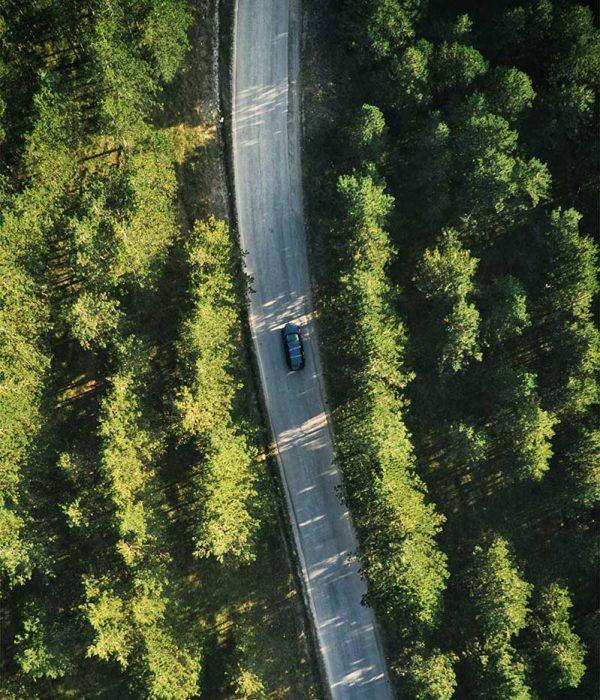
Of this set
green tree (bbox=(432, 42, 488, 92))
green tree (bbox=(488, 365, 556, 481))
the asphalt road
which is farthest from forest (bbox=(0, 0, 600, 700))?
the asphalt road

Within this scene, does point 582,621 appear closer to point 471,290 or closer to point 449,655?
point 449,655

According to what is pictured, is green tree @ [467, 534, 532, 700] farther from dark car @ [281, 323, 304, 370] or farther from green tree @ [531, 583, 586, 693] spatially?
dark car @ [281, 323, 304, 370]

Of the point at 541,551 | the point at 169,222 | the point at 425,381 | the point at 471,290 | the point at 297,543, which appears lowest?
the point at 541,551

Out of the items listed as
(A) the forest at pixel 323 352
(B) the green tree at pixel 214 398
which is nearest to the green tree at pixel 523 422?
(A) the forest at pixel 323 352

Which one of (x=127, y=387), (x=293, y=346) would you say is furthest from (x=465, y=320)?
(x=127, y=387)

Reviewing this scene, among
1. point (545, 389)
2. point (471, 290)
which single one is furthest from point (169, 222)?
point (545, 389)

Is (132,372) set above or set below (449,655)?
above

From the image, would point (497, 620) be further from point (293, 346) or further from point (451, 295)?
point (293, 346)
